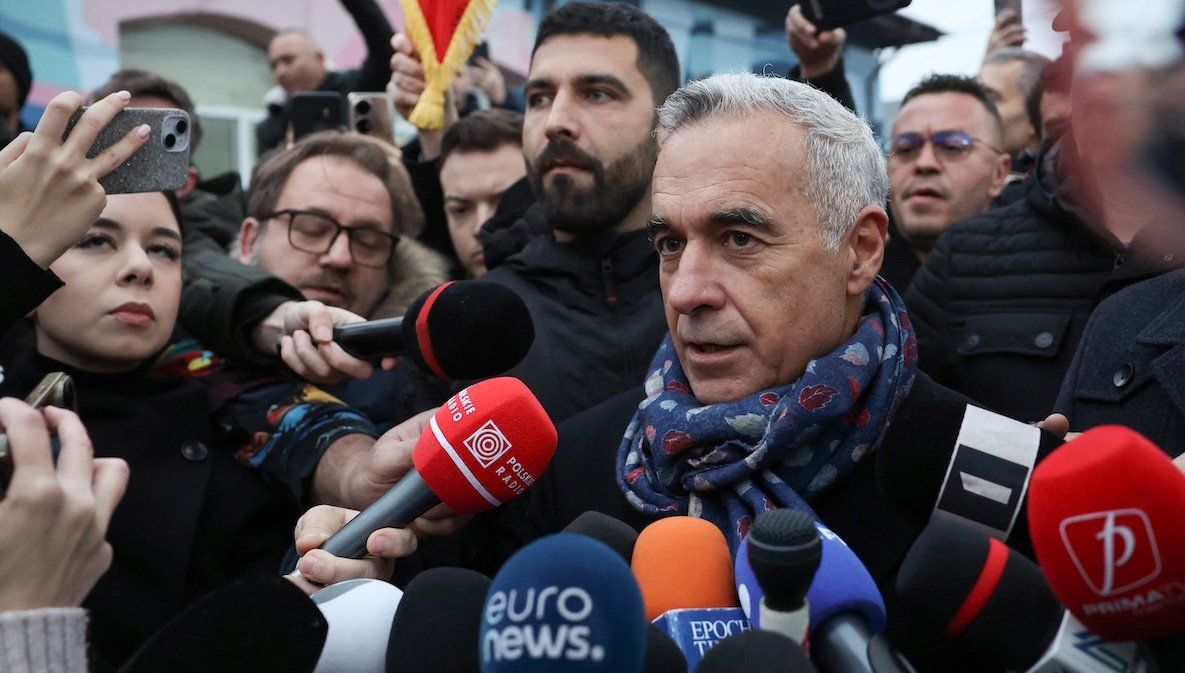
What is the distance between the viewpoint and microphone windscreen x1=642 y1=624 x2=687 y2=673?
112cm

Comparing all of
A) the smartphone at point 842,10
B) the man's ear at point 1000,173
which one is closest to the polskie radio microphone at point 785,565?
the smartphone at point 842,10

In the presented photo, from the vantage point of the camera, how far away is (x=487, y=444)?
1.68 meters

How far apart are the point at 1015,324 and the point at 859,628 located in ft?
6.57

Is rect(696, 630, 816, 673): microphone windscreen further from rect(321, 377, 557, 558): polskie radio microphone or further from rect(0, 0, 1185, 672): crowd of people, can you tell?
rect(321, 377, 557, 558): polskie radio microphone

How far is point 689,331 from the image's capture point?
2.16m

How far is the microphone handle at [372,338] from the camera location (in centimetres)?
207

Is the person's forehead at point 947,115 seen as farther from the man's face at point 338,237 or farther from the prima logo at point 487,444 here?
the prima logo at point 487,444

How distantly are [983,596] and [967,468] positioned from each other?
0.84ft

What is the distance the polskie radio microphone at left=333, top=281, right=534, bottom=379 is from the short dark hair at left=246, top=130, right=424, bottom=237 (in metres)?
1.52

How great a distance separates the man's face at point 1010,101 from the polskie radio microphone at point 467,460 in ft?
11.2

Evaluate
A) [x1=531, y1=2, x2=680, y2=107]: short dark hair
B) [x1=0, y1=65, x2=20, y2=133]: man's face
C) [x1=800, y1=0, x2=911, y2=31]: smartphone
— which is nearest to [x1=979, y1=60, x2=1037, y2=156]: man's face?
[x1=800, y1=0, x2=911, y2=31]: smartphone

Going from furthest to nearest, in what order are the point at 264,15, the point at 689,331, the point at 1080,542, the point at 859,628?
the point at 264,15
the point at 689,331
the point at 859,628
the point at 1080,542

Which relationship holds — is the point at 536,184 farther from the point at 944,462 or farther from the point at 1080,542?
the point at 1080,542

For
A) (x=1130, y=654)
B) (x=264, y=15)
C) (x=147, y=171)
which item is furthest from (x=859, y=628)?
(x=264, y=15)
